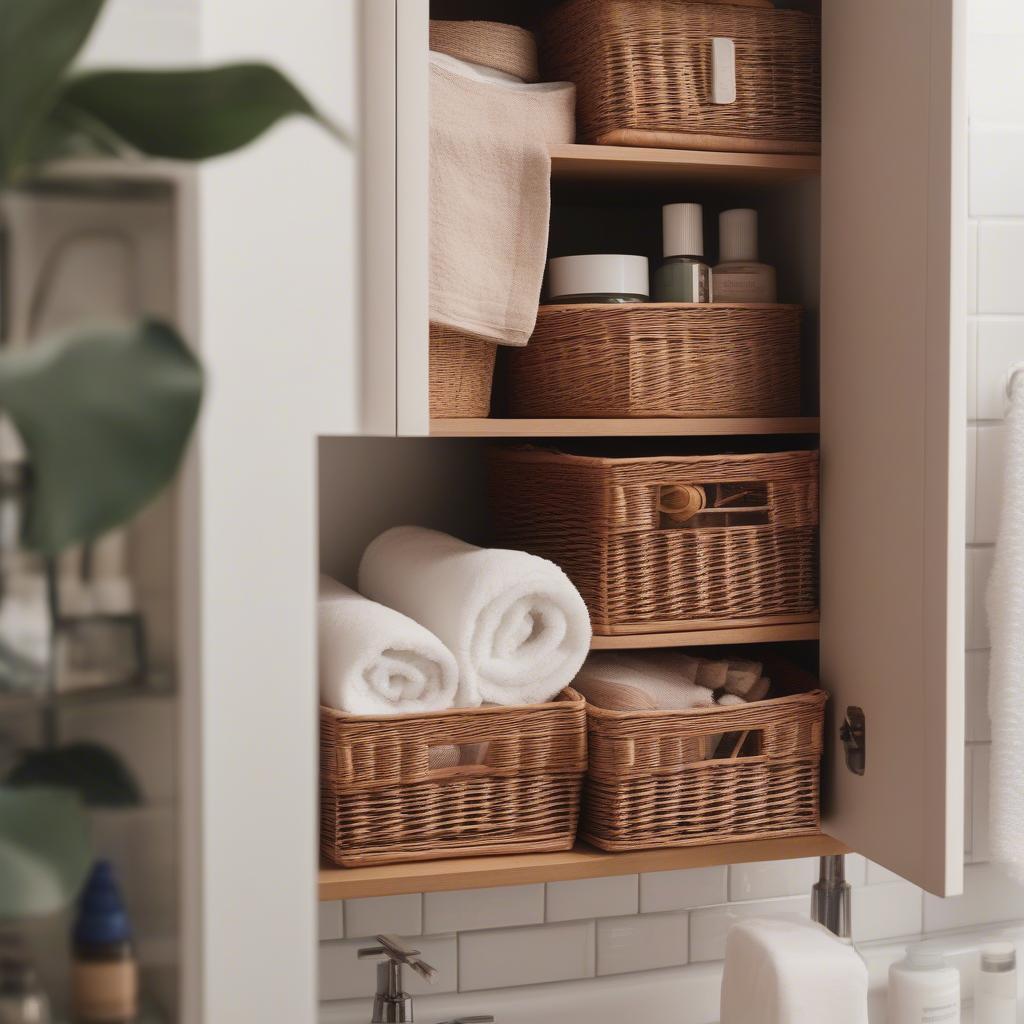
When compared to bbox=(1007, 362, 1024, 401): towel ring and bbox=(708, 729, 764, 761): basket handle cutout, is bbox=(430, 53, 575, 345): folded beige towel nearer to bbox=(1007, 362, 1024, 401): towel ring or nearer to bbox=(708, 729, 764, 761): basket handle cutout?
bbox=(708, 729, 764, 761): basket handle cutout

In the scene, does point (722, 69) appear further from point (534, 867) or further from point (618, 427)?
point (534, 867)

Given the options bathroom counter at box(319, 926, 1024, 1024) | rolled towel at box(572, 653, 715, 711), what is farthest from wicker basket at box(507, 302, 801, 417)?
bathroom counter at box(319, 926, 1024, 1024)

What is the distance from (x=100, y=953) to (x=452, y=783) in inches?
21.0

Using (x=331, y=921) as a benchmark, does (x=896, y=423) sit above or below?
above

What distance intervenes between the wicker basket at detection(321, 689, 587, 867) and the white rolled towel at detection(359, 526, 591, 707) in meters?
0.02

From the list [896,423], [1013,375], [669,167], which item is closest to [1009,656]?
[1013,375]

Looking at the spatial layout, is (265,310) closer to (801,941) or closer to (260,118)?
(260,118)

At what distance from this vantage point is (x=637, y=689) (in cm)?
107

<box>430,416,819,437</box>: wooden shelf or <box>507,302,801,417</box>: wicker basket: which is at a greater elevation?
<box>507,302,801,417</box>: wicker basket

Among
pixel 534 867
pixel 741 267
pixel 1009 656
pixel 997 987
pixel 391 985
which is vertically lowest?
pixel 997 987

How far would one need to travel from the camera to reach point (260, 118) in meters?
0.39

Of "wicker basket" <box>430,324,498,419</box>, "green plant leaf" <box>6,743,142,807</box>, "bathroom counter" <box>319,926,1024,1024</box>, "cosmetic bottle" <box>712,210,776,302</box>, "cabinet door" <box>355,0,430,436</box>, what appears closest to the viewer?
"green plant leaf" <box>6,743,142,807</box>

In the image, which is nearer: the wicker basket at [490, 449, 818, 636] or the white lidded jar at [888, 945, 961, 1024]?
the wicker basket at [490, 449, 818, 636]

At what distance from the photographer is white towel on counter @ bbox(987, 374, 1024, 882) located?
1253 mm
